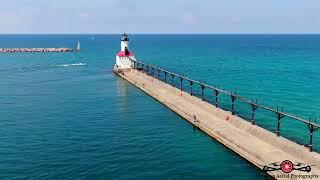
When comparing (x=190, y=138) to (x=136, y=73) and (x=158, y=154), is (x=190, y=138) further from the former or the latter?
(x=136, y=73)

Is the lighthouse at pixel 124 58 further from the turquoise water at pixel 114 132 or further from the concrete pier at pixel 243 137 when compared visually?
the concrete pier at pixel 243 137

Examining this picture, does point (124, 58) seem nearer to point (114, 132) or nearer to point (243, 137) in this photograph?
point (114, 132)

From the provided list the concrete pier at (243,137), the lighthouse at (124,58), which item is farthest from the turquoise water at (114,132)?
the lighthouse at (124,58)

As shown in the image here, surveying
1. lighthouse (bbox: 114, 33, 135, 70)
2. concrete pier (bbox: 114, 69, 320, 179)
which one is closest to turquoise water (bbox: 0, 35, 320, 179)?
concrete pier (bbox: 114, 69, 320, 179)

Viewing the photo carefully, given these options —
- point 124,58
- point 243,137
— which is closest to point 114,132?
point 243,137

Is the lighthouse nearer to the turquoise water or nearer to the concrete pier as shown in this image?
the turquoise water

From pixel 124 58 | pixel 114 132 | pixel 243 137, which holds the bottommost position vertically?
pixel 114 132

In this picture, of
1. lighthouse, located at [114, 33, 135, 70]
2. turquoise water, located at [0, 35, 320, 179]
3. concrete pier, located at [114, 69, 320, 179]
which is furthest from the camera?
lighthouse, located at [114, 33, 135, 70]

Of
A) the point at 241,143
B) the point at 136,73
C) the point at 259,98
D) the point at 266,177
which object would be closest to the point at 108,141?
the point at 241,143
